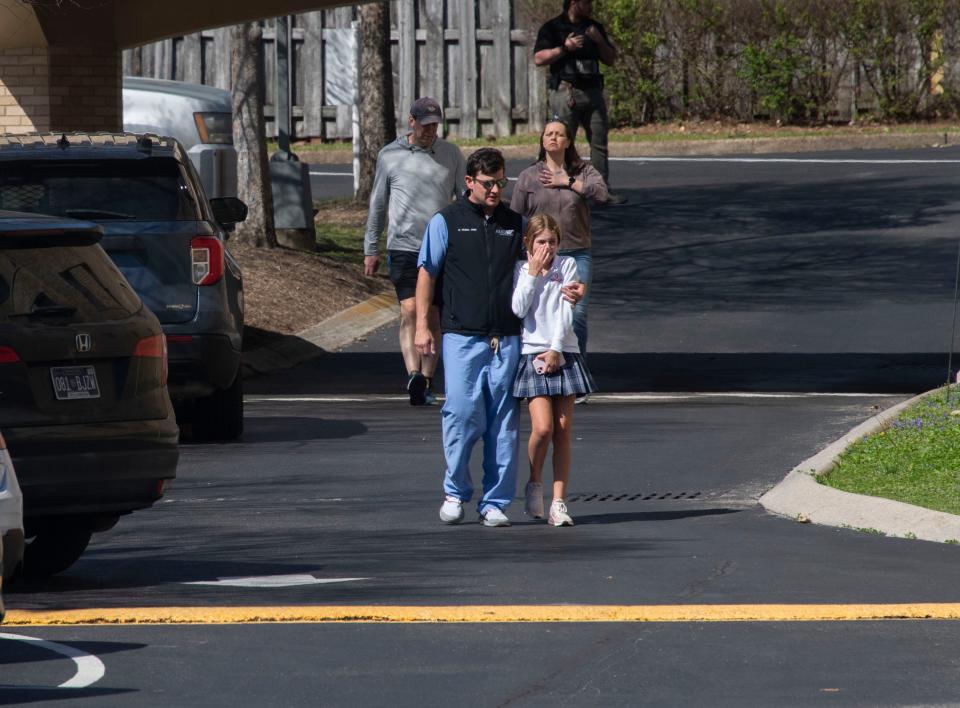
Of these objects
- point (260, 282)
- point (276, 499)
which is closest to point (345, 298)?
point (260, 282)

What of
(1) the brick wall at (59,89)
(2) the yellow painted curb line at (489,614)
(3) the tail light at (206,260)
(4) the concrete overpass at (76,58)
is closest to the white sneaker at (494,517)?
(2) the yellow painted curb line at (489,614)

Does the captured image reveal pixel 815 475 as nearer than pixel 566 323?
No

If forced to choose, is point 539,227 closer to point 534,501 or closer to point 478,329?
point 478,329

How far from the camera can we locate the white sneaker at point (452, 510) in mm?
9422

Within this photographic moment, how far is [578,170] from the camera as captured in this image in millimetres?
12586

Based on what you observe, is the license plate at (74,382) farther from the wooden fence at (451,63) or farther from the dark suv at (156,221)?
the wooden fence at (451,63)

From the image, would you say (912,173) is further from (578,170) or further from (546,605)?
(546,605)

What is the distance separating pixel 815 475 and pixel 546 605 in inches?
125

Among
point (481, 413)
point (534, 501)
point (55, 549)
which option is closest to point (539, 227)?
point (481, 413)

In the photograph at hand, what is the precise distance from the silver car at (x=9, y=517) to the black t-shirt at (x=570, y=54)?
49.0ft

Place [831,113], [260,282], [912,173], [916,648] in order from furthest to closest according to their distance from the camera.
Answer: [831,113]
[912,173]
[260,282]
[916,648]

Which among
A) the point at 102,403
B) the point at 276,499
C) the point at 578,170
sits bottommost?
the point at 276,499

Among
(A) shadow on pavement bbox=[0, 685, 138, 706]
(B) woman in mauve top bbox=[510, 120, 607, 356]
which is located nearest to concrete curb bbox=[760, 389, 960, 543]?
(B) woman in mauve top bbox=[510, 120, 607, 356]

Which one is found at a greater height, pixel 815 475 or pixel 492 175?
pixel 492 175
